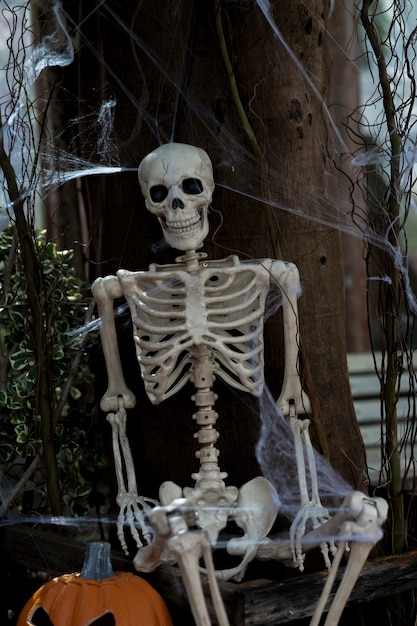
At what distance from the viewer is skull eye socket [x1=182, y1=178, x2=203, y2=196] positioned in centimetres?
237

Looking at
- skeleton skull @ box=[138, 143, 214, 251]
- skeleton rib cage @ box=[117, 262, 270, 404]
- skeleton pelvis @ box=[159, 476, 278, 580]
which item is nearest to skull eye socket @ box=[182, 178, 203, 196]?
skeleton skull @ box=[138, 143, 214, 251]

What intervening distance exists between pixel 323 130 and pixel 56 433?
118cm

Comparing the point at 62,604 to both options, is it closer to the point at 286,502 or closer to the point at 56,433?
the point at 286,502

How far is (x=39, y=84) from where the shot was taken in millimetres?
3414

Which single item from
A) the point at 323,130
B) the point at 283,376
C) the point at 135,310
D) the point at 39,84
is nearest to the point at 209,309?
the point at 135,310

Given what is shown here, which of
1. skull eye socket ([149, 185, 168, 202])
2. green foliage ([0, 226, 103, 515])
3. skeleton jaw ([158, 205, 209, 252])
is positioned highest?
skull eye socket ([149, 185, 168, 202])

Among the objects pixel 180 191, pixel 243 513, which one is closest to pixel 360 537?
pixel 243 513

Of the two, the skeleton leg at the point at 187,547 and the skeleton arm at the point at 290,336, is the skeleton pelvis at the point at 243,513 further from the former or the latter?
the skeleton leg at the point at 187,547

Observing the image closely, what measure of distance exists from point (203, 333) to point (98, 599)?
2.12 feet

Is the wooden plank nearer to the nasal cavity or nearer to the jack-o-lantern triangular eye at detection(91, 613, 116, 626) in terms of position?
the jack-o-lantern triangular eye at detection(91, 613, 116, 626)

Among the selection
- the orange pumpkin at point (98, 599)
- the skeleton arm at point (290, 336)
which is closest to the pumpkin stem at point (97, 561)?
the orange pumpkin at point (98, 599)

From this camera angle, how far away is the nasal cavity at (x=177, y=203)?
234 cm

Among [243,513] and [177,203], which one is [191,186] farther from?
[243,513]

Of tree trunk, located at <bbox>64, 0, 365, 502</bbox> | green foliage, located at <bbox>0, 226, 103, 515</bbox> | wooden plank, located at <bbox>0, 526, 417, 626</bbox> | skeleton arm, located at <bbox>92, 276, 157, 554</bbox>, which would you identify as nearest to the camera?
wooden plank, located at <bbox>0, 526, 417, 626</bbox>
